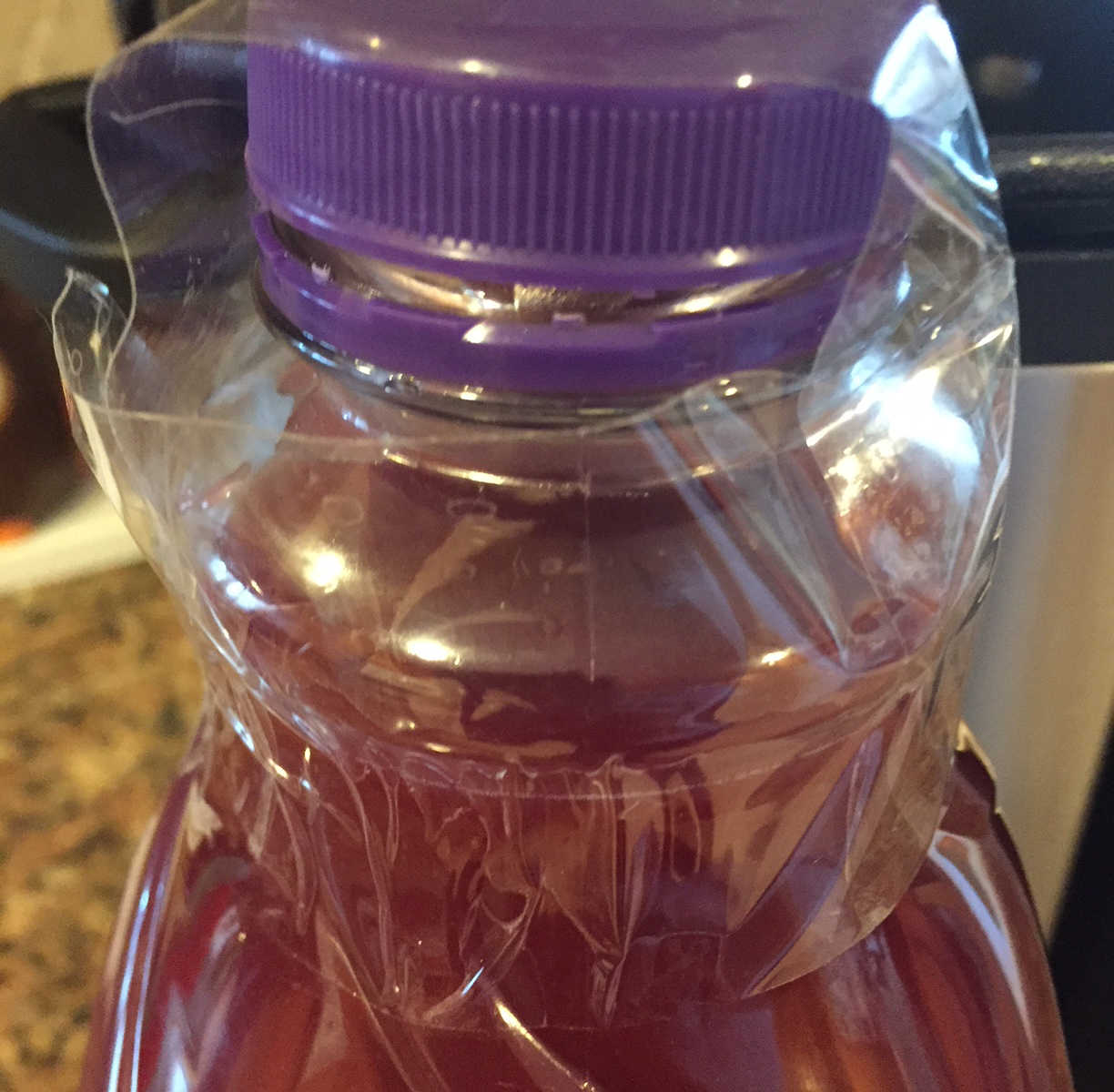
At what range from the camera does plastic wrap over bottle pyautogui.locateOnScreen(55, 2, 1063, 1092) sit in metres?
0.28

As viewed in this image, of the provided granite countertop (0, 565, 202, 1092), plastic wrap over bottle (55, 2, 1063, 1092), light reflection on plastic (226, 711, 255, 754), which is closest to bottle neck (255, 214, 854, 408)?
plastic wrap over bottle (55, 2, 1063, 1092)

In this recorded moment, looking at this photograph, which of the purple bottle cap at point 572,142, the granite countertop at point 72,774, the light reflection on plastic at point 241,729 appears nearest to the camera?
the purple bottle cap at point 572,142

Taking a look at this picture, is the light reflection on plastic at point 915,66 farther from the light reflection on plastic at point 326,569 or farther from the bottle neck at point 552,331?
the light reflection on plastic at point 326,569

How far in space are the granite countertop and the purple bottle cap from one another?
0.41 metres

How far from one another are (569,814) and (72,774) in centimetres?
36

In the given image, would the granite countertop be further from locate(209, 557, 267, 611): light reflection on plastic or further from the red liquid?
locate(209, 557, 267, 611): light reflection on plastic

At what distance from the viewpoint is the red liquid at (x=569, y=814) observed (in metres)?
0.28

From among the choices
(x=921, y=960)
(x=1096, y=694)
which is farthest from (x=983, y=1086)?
(x=1096, y=694)

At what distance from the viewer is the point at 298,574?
30 cm

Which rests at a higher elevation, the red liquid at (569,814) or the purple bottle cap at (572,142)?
the purple bottle cap at (572,142)

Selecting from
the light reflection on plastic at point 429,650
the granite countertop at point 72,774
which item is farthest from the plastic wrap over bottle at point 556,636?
the granite countertop at point 72,774

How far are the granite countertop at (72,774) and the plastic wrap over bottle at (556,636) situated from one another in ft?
0.38

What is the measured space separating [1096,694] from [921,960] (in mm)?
130

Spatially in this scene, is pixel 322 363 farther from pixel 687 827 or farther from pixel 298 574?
pixel 687 827
